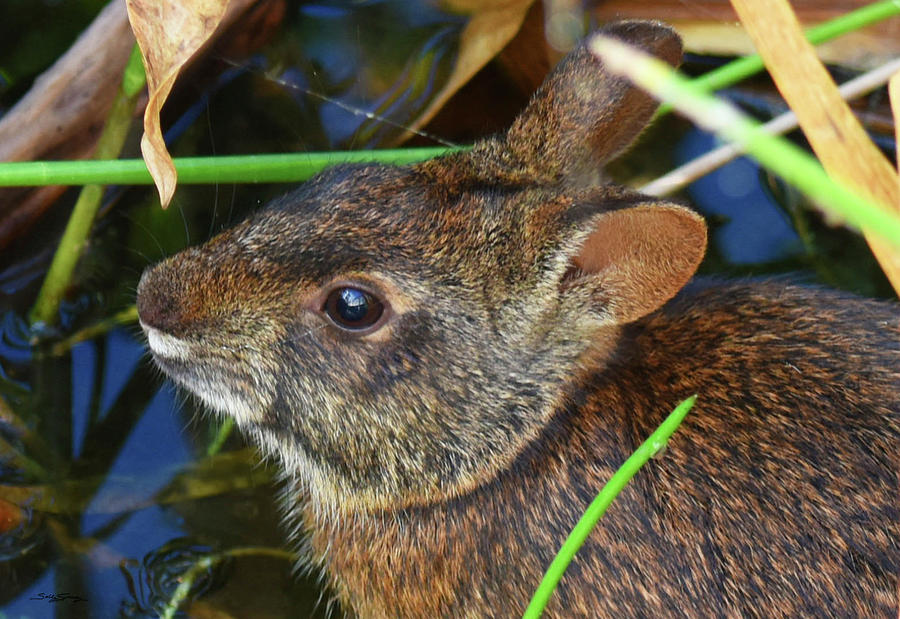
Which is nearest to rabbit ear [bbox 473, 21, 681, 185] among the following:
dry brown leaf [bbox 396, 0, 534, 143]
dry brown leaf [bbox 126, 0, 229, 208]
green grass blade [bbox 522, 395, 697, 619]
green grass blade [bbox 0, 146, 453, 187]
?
green grass blade [bbox 0, 146, 453, 187]

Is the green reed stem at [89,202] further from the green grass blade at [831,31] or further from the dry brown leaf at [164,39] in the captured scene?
the green grass blade at [831,31]

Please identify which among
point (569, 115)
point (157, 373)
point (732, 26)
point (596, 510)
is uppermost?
point (732, 26)

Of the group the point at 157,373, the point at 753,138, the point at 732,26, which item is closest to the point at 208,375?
the point at 157,373

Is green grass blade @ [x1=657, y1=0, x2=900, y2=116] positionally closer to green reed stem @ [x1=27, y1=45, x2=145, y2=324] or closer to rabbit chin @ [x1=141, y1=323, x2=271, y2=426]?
rabbit chin @ [x1=141, y1=323, x2=271, y2=426]

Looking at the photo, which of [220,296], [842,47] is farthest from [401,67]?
[220,296]
